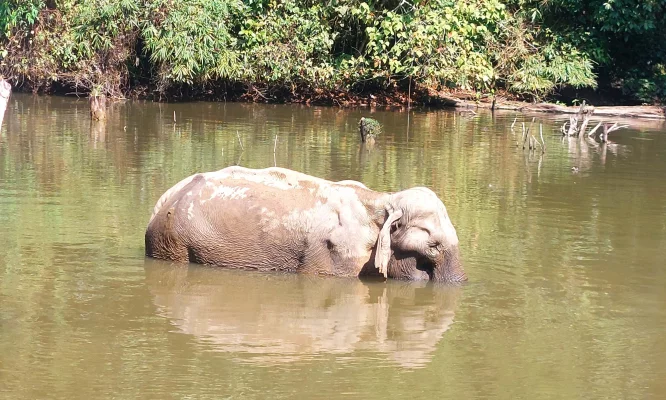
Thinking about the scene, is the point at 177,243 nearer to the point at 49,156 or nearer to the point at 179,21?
the point at 49,156

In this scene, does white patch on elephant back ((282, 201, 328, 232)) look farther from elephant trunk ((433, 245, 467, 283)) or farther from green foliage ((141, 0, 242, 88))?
green foliage ((141, 0, 242, 88))

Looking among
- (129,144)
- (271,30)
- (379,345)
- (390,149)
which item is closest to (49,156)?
(129,144)

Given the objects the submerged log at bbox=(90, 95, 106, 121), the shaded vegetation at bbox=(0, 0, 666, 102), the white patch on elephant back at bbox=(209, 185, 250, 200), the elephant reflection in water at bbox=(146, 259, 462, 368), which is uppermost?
the shaded vegetation at bbox=(0, 0, 666, 102)

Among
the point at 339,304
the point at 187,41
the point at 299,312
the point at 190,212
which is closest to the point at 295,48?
the point at 187,41

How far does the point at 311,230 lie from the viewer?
34.9 ft

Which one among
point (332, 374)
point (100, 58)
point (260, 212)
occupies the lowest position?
point (332, 374)

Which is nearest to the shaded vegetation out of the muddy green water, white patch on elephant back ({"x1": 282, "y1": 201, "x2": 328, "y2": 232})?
the muddy green water

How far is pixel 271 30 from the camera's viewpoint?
28.9 m

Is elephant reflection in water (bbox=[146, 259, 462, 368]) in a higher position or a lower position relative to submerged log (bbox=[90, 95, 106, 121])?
lower

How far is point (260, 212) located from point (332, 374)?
3.03 meters

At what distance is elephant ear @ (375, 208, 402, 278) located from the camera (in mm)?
10391

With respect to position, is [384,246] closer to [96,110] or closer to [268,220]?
[268,220]

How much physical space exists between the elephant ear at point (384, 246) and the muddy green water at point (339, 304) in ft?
0.77

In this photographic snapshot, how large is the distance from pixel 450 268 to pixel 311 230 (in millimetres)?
1367
